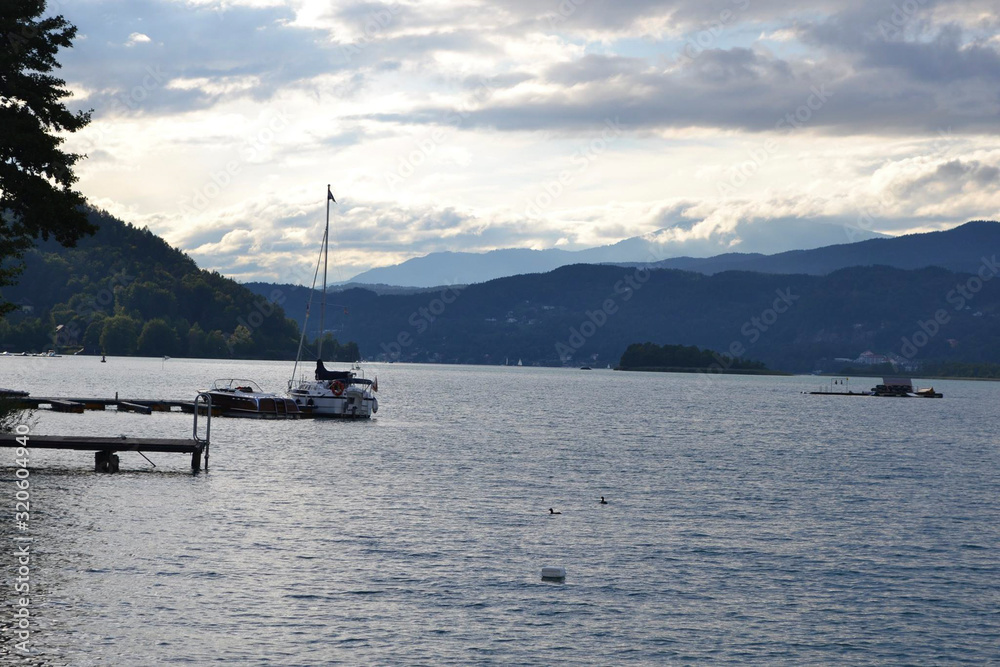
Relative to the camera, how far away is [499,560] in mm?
34125

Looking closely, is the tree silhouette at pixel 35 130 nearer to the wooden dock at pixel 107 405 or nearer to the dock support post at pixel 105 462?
the dock support post at pixel 105 462

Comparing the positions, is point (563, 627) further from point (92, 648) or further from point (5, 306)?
point (5, 306)

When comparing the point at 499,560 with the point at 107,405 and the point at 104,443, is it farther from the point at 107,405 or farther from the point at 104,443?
the point at 107,405

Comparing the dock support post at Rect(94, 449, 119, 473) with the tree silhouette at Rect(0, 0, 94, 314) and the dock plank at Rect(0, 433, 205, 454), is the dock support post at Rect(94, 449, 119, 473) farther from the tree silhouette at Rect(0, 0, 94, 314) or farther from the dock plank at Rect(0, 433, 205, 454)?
the tree silhouette at Rect(0, 0, 94, 314)

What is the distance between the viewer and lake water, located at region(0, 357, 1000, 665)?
24734 millimetres

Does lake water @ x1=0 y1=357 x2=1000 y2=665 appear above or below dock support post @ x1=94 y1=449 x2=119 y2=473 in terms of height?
below

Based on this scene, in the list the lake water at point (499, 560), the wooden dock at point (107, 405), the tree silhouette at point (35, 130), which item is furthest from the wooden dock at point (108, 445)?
the wooden dock at point (107, 405)

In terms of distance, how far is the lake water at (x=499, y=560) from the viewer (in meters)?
24.7

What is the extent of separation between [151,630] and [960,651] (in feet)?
65.8

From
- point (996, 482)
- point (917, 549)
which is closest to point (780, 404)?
point (996, 482)

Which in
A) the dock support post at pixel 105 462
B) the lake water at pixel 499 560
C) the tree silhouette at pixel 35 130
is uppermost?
the tree silhouette at pixel 35 130

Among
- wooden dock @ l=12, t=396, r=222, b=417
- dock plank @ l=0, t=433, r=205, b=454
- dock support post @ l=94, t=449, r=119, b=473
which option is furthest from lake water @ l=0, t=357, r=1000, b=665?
wooden dock @ l=12, t=396, r=222, b=417

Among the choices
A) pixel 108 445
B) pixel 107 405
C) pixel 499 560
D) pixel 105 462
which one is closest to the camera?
pixel 499 560

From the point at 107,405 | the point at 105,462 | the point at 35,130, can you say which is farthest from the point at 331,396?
the point at 35,130
